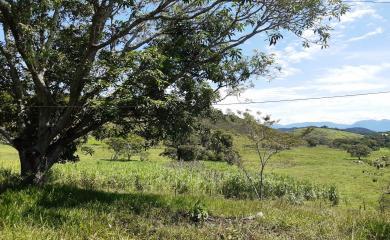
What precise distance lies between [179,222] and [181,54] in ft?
18.2

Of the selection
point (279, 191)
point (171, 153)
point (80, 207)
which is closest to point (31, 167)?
point (80, 207)

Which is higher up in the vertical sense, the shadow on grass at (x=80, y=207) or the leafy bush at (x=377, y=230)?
the shadow on grass at (x=80, y=207)

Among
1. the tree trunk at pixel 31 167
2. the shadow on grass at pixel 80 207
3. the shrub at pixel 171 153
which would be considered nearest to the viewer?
the shadow on grass at pixel 80 207

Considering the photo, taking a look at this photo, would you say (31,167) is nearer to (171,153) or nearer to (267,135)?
(267,135)

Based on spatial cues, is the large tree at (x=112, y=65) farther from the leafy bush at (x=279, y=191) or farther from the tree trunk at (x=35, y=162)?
the leafy bush at (x=279, y=191)

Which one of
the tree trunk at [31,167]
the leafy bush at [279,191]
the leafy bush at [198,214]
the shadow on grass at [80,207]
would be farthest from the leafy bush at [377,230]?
the leafy bush at [279,191]

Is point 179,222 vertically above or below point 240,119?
below

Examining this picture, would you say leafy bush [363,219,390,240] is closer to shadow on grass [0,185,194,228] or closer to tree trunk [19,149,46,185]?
shadow on grass [0,185,194,228]

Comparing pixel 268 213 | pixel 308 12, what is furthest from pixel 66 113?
pixel 308 12

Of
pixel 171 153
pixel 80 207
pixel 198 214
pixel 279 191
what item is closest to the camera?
pixel 80 207

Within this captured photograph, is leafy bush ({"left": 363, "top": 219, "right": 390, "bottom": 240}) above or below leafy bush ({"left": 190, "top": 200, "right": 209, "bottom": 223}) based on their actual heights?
below

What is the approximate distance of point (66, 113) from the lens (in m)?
13.3

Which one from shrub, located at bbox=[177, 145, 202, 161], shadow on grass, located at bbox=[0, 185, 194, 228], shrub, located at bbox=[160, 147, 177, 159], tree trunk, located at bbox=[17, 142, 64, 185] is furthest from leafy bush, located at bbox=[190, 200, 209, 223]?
shrub, located at bbox=[160, 147, 177, 159]

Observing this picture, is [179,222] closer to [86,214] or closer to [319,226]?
[86,214]
